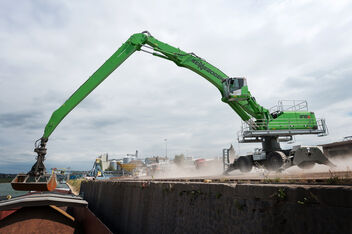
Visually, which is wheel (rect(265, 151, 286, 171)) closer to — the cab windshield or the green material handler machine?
the green material handler machine

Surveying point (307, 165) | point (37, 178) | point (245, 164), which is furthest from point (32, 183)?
point (307, 165)

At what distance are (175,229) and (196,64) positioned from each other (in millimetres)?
12833

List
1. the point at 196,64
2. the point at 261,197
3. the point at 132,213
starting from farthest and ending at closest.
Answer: the point at 196,64, the point at 132,213, the point at 261,197

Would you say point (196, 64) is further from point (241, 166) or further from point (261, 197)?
point (261, 197)

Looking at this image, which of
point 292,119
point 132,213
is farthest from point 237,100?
point 132,213

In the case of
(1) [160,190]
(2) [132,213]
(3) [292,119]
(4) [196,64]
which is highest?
(4) [196,64]

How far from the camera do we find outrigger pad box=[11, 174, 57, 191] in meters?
8.35

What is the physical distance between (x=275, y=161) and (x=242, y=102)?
4.46m

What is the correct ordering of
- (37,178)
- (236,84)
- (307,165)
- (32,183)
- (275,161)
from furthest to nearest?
(236,84) → (275,161) → (307,165) → (37,178) → (32,183)

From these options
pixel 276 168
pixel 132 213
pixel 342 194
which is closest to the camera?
pixel 342 194

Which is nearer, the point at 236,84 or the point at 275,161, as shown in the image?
the point at 275,161

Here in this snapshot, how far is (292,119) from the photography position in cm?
1448

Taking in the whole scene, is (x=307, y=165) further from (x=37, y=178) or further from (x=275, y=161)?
(x=37, y=178)

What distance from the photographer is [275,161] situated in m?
12.6
